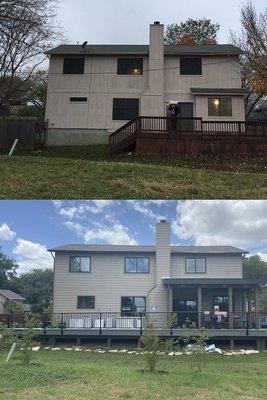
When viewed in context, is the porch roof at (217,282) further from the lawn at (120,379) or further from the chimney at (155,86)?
the chimney at (155,86)

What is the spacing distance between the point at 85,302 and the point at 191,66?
15401mm

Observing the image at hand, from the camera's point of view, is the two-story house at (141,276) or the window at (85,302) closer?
the two-story house at (141,276)

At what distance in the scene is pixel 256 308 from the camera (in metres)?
5.86

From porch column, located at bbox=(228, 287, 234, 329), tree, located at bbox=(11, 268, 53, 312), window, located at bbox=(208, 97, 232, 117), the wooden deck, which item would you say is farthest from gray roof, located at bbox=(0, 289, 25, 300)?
window, located at bbox=(208, 97, 232, 117)

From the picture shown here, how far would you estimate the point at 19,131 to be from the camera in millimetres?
16875

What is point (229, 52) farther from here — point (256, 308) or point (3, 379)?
point (3, 379)

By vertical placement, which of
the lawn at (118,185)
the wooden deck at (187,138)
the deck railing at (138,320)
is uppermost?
the wooden deck at (187,138)

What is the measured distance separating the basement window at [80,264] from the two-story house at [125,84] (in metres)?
14.2

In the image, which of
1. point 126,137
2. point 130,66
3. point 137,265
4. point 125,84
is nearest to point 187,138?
point 126,137

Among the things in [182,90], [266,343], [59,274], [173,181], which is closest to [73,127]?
[182,90]

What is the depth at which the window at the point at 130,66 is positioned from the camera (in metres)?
18.8

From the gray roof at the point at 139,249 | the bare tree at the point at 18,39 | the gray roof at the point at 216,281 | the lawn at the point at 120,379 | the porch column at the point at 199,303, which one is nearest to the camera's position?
the lawn at the point at 120,379

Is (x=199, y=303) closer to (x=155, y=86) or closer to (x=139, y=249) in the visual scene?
(x=139, y=249)

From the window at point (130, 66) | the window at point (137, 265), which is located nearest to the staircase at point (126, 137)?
the window at point (130, 66)
